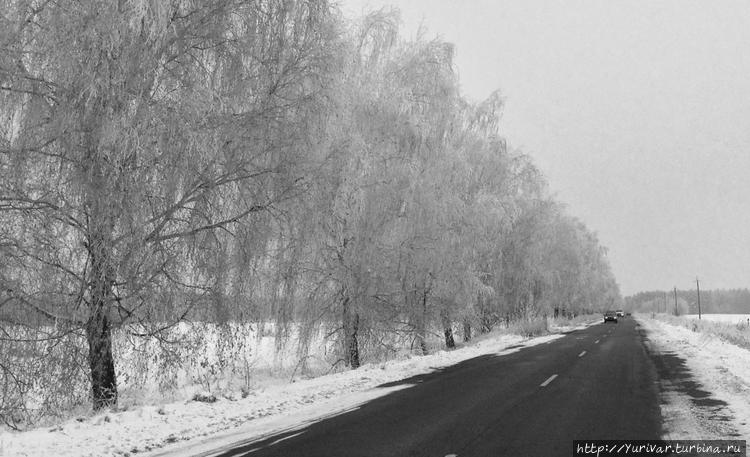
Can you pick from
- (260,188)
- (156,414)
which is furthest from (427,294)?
(156,414)

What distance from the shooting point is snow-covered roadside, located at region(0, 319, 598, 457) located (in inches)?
262

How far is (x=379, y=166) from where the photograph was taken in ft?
54.5

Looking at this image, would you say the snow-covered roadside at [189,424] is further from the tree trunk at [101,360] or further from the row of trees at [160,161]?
the row of trees at [160,161]

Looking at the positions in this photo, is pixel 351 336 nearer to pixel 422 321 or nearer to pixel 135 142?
pixel 422 321

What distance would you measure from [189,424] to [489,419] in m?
4.22

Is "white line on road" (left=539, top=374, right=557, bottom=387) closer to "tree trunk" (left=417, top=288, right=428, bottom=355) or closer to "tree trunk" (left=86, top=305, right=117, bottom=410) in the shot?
"tree trunk" (left=417, top=288, right=428, bottom=355)

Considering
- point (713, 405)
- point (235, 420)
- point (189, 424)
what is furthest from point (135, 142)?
point (713, 405)

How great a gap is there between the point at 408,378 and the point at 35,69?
9657 millimetres

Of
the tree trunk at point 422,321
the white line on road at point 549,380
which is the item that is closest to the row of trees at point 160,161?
the white line on road at point 549,380

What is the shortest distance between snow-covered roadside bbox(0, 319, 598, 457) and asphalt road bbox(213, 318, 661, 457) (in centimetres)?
69

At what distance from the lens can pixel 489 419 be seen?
7.82m

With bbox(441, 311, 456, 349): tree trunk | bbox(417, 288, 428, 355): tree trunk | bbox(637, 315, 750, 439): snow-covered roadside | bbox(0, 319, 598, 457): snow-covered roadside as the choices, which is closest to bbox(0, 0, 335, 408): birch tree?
bbox(0, 319, 598, 457): snow-covered roadside

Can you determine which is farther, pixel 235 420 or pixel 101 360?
pixel 101 360

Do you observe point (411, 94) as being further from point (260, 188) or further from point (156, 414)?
point (156, 414)
